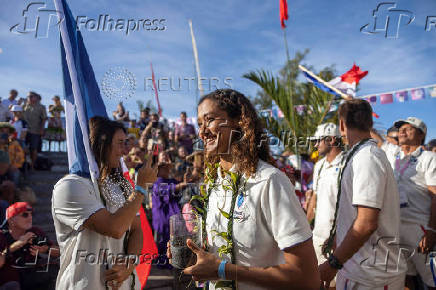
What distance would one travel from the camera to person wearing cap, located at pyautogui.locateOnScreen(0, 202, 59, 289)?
312 cm

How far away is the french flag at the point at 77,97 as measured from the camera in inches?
76.7

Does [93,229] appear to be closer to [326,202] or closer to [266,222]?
[266,222]

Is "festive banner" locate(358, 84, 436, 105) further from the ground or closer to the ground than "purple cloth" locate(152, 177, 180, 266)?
further from the ground

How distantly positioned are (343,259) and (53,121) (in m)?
9.93

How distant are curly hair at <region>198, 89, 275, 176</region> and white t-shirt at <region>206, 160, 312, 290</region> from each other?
0.07 metres

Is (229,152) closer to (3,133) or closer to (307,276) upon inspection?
(307,276)

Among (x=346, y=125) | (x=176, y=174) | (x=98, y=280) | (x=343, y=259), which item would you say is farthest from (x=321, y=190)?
(x=176, y=174)

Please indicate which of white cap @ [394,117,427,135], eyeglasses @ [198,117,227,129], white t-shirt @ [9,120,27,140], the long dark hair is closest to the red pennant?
the long dark hair

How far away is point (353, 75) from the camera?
268 inches

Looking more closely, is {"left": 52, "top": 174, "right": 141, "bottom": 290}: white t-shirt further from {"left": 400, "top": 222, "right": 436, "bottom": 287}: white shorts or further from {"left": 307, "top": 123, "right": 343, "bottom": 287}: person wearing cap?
{"left": 400, "top": 222, "right": 436, "bottom": 287}: white shorts

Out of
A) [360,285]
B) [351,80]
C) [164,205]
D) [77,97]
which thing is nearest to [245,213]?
[360,285]

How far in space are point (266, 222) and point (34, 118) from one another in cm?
851

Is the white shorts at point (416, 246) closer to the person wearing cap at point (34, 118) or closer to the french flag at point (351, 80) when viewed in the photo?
the french flag at point (351, 80)

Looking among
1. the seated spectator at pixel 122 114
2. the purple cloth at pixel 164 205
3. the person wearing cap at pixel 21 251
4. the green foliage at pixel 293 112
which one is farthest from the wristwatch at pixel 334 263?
the seated spectator at pixel 122 114
